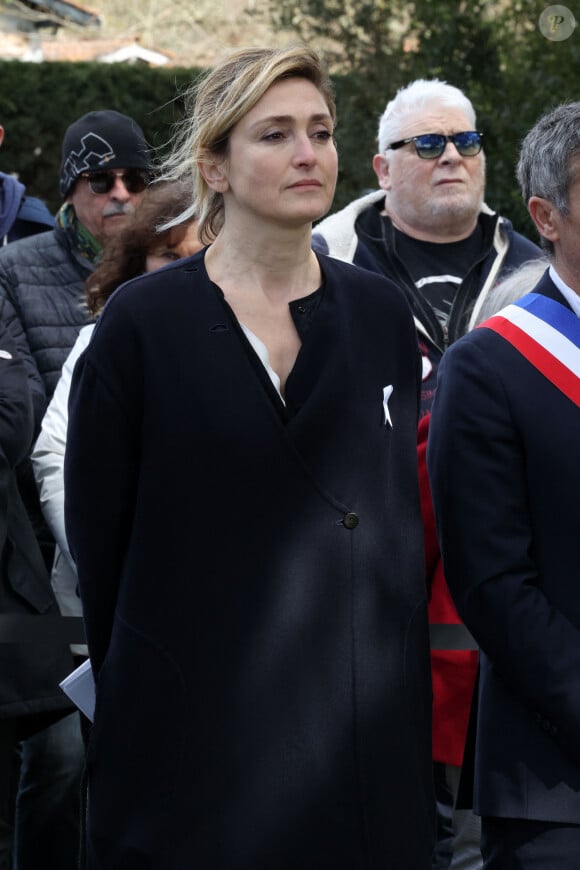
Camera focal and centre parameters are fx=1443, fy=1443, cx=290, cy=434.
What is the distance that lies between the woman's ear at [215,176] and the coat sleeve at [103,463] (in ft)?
1.15

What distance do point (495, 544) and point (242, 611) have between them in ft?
1.63

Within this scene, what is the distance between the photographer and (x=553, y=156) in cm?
287

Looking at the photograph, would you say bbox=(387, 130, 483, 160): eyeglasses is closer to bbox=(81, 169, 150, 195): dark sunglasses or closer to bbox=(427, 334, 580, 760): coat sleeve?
bbox=(81, 169, 150, 195): dark sunglasses

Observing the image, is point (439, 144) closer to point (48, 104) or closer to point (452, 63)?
point (452, 63)

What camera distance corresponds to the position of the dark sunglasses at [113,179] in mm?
5055

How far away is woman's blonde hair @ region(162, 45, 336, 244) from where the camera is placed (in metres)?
2.70

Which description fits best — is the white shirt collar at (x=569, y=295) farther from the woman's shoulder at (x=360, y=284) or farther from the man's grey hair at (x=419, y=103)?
the man's grey hair at (x=419, y=103)

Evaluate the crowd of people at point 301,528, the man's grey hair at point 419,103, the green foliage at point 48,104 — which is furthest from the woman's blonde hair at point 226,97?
the green foliage at point 48,104

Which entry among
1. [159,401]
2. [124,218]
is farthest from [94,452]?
[124,218]

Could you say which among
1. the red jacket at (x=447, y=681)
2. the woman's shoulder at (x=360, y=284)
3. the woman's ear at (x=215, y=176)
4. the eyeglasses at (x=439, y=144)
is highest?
the eyeglasses at (x=439, y=144)

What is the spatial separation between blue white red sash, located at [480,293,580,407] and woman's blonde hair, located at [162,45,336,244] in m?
0.55

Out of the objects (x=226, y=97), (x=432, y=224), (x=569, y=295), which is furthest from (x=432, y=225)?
(x=226, y=97)

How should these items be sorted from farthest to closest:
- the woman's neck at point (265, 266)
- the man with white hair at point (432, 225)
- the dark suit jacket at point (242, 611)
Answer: the man with white hair at point (432, 225) → the woman's neck at point (265, 266) → the dark suit jacket at point (242, 611)

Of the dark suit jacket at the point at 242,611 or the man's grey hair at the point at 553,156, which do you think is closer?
the dark suit jacket at the point at 242,611
